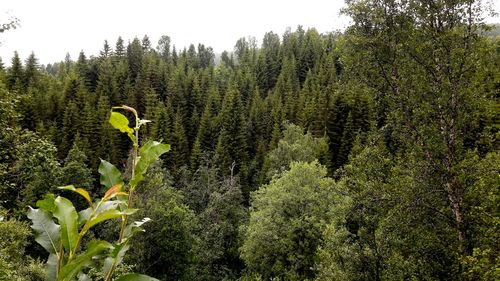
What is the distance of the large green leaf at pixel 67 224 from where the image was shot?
144 centimetres

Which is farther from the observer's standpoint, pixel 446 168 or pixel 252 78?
pixel 252 78

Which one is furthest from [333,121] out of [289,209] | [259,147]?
[289,209]

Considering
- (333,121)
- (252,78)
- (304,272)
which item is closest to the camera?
(304,272)

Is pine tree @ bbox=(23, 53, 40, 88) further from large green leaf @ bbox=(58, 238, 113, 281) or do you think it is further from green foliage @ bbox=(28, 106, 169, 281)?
large green leaf @ bbox=(58, 238, 113, 281)

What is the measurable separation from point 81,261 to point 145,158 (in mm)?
474

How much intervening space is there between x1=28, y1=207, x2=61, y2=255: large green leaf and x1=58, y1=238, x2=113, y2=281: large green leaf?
16cm

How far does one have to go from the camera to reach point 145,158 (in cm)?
160

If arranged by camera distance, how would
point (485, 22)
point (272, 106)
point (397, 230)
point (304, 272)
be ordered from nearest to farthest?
point (485, 22) < point (397, 230) < point (304, 272) < point (272, 106)

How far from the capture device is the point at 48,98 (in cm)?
6309

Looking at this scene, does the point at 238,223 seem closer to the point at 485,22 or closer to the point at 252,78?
the point at 485,22

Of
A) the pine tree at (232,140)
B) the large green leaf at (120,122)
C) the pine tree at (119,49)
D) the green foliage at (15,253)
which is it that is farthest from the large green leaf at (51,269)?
the pine tree at (119,49)

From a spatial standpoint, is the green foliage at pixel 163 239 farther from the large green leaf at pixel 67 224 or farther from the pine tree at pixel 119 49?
the pine tree at pixel 119 49

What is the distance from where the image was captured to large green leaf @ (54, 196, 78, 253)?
1.44 m

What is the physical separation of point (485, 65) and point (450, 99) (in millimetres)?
1125
